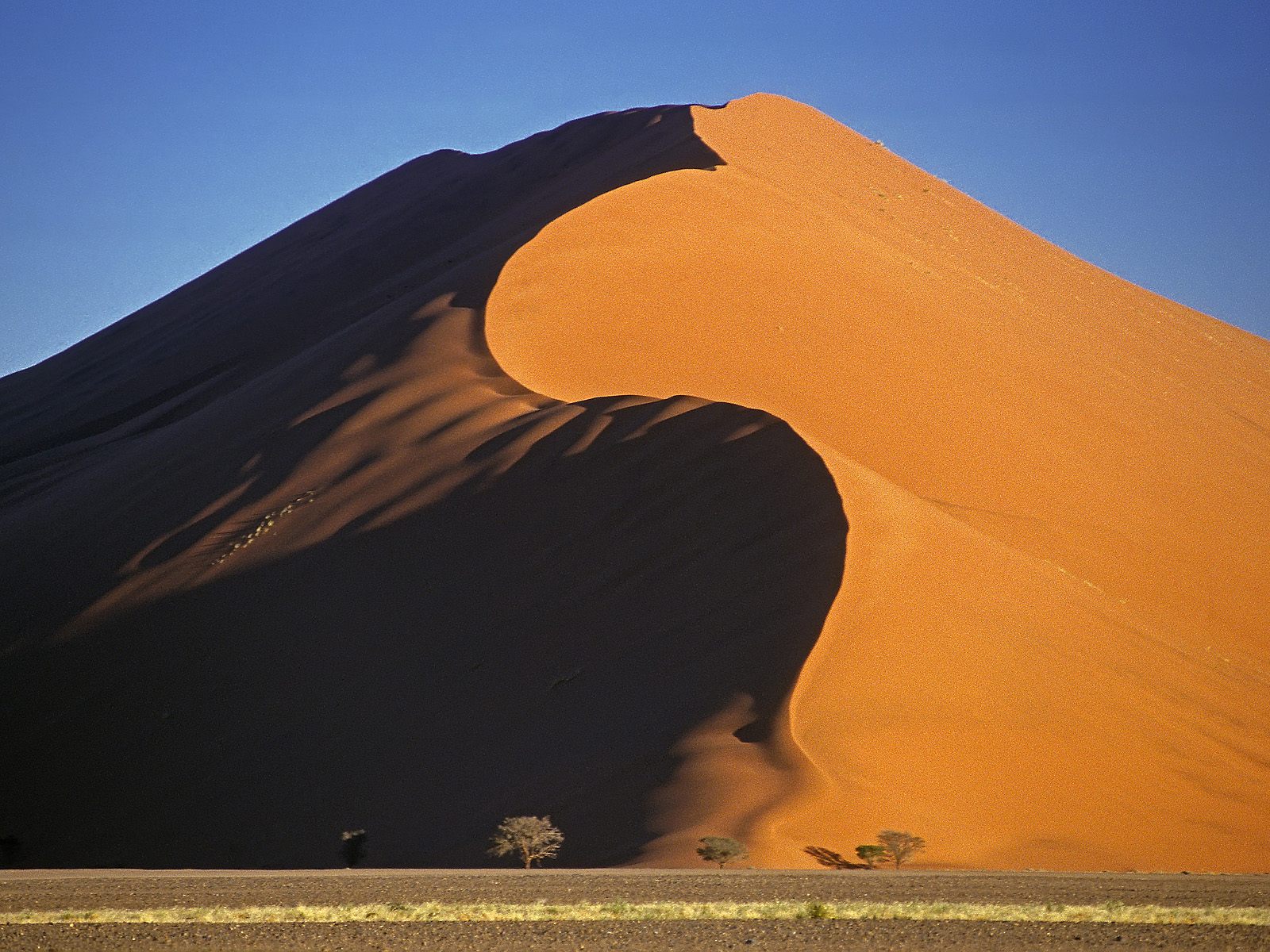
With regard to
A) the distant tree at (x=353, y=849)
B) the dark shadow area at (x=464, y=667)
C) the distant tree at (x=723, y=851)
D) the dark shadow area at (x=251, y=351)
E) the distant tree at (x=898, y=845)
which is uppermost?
the dark shadow area at (x=251, y=351)

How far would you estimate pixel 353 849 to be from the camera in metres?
12.3

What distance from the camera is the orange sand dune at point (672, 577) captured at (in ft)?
38.7

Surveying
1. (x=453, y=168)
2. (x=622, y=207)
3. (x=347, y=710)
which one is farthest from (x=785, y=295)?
(x=453, y=168)

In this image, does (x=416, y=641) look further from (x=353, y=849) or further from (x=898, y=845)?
(x=898, y=845)

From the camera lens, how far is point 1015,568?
14.9 meters

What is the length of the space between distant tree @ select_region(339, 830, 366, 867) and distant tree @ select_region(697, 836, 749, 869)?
369 centimetres

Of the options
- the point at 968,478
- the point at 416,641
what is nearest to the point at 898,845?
the point at 416,641

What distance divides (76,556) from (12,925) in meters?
15.4

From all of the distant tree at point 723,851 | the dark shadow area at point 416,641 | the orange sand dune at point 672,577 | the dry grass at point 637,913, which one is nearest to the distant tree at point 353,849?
the orange sand dune at point 672,577

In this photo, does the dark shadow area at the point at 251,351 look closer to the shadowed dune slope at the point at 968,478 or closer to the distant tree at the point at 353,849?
the shadowed dune slope at the point at 968,478

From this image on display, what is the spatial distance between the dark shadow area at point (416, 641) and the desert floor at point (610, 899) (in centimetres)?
180

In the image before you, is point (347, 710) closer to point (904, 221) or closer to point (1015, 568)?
point (1015, 568)

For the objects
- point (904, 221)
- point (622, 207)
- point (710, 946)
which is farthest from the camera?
point (904, 221)

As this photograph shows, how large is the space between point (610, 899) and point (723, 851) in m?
1.59
